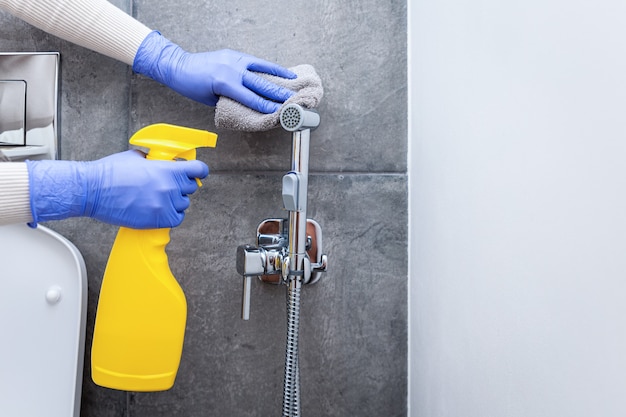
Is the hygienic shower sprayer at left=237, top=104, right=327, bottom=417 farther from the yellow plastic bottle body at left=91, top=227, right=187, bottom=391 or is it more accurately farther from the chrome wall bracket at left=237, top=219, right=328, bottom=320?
the yellow plastic bottle body at left=91, top=227, right=187, bottom=391

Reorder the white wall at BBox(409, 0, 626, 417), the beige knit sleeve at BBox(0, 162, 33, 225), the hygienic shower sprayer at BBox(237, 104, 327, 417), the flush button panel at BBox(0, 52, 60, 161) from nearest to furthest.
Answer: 1. the white wall at BBox(409, 0, 626, 417)
2. the beige knit sleeve at BBox(0, 162, 33, 225)
3. the hygienic shower sprayer at BBox(237, 104, 327, 417)
4. the flush button panel at BBox(0, 52, 60, 161)

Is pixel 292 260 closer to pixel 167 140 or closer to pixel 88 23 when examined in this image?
pixel 167 140

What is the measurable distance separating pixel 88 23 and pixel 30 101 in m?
0.23

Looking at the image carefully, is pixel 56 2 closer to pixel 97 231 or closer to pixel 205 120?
pixel 205 120

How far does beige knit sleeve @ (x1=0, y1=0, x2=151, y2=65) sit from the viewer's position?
3.31 feet

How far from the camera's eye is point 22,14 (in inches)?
40.2

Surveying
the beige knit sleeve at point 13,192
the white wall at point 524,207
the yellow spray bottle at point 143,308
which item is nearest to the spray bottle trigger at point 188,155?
the yellow spray bottle at point 143,308

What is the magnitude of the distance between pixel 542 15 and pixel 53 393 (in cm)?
103

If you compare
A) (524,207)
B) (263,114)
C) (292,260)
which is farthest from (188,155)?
(524,207)

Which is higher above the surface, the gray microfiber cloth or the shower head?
the gray microfiber cloth

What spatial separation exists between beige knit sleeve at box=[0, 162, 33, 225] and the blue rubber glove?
0.32m

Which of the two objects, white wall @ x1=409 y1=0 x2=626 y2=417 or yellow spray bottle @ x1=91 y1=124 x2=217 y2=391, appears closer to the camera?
white wall @ x1=409 y1=0 x2=626 y2=417

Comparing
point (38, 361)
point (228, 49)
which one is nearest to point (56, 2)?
point (228, 49)

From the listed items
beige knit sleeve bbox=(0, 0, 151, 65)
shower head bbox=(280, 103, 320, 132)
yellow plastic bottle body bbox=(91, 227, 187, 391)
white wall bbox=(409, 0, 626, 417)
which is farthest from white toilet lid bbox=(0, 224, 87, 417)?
white wall bbox=(409, 0, 626, 417)
